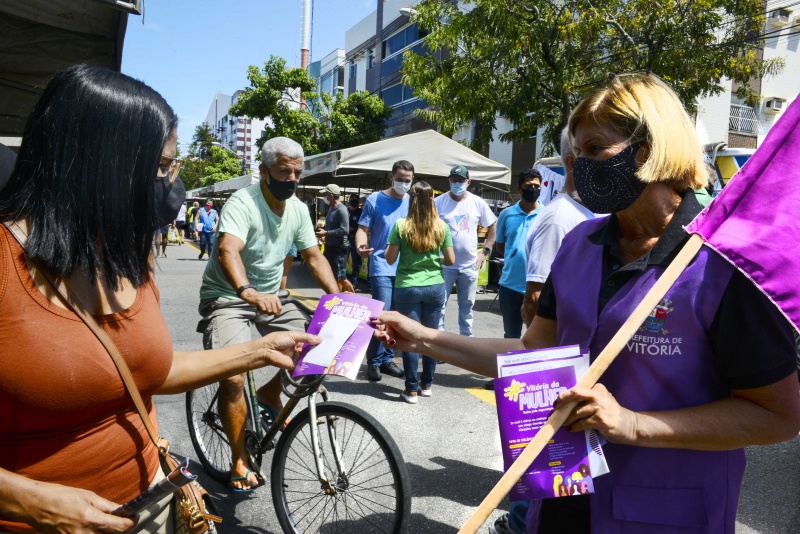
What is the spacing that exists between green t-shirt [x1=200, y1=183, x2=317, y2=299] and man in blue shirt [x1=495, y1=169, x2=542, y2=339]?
6.47ft

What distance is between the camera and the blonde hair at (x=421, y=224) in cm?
562

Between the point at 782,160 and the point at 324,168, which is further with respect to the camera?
the point at 324,168

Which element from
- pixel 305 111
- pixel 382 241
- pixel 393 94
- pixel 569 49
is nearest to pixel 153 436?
pixel 382 241

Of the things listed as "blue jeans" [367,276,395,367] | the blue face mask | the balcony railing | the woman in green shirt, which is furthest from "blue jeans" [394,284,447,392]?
the balcony railing

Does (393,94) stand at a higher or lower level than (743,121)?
higher

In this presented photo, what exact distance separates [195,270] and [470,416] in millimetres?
12985

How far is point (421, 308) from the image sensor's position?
5789mm

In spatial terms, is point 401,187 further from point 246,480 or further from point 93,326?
point 93,326

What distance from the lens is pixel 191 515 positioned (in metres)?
1.70

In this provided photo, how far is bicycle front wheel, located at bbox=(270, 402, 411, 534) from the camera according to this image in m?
2.93

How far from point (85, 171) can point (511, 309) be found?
175 inches

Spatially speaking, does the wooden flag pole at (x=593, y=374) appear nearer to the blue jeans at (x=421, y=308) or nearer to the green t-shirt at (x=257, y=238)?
the green t-shirt at (x=257, y=238)

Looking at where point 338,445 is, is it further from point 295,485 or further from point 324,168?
point 324,168

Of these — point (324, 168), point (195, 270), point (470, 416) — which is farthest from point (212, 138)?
point (470, 416)
